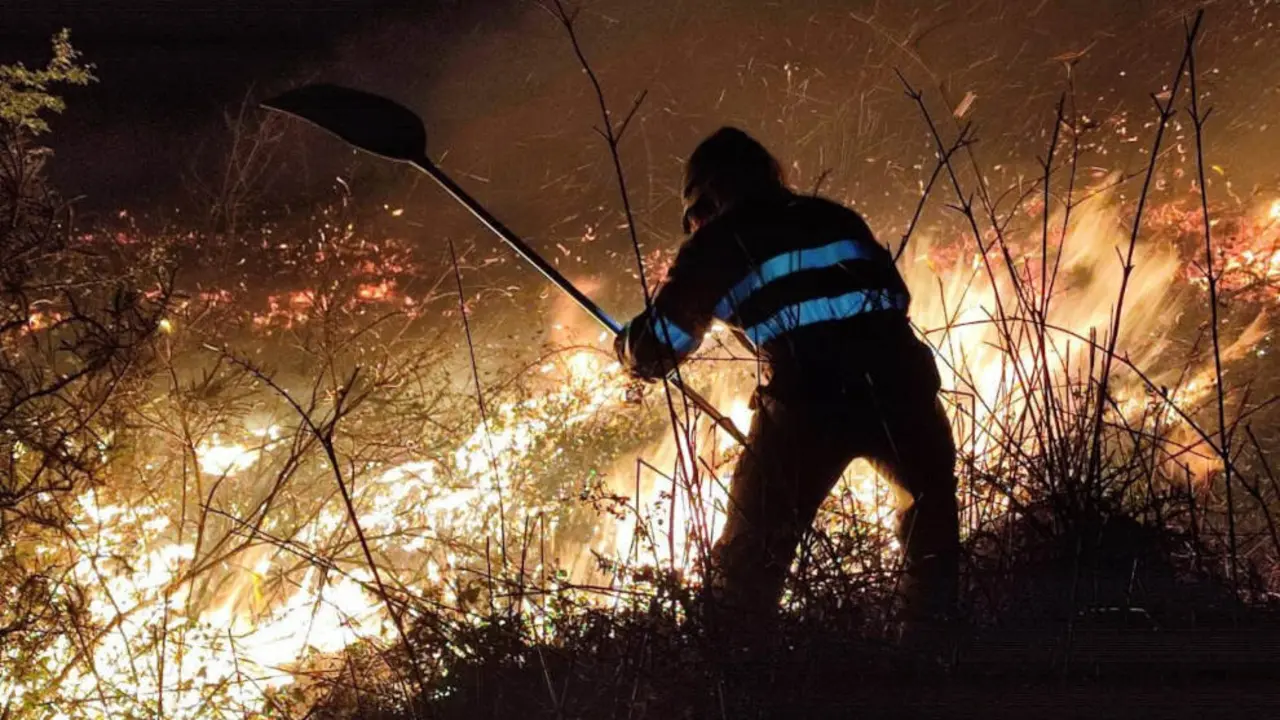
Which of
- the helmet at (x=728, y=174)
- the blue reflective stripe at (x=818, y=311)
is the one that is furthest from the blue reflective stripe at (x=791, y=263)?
the helmet at (x=728, y=174)

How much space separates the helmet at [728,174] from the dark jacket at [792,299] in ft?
0.65

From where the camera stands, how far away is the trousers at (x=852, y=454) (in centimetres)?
251

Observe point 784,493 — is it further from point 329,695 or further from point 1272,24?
point 1272,24

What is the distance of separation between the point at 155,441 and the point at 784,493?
166 inches

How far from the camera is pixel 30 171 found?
3.07m

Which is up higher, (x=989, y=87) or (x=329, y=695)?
(x=989, y=87)

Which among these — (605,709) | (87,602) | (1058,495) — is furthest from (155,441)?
(1058,495)

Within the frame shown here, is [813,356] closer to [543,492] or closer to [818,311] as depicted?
[818,311]

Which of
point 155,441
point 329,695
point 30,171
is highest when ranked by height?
point 30,171

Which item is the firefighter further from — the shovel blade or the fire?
the shovel blade

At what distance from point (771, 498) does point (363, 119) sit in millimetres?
2169

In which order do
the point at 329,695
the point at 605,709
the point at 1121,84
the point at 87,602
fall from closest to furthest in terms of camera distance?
the point at 605,709 → the point at 329,695 → the point at 87,602 → the point at 1121,84

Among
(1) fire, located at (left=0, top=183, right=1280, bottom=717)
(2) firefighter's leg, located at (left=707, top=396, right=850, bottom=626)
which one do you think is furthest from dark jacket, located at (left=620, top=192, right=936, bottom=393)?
(1) fire, located at (left=0, top=183, right=1280, bottom=717)

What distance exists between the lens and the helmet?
285cm
